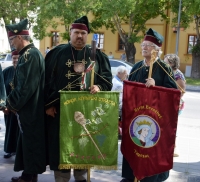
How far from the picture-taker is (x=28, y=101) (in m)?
3.76

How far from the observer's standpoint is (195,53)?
73.2 ft

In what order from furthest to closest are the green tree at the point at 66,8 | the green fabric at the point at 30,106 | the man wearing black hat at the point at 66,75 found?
the green tree at the point at 66,8 < the man wearing black hat at the point at 66,75 < the green fabric at the point at 30,106

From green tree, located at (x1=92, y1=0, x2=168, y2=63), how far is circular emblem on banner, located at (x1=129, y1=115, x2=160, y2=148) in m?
17.0

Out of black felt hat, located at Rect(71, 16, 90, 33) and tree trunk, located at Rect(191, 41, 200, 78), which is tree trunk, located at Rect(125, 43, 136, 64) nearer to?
tree trunk, located at Rect(191, 41, 200, 78)

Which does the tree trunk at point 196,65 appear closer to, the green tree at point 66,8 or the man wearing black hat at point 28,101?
the green tree at point 66,8

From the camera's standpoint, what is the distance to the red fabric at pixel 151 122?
3.51 m

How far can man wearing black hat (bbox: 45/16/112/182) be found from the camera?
12.4 feet

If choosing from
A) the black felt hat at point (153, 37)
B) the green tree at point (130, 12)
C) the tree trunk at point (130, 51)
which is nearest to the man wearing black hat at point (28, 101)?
the black felt hat at point (153, 37)

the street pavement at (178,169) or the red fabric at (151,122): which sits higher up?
the red fabric at (151,122)

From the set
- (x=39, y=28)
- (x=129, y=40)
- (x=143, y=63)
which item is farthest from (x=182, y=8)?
(x=143, y=63)

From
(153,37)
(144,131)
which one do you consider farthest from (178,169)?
(153,37)

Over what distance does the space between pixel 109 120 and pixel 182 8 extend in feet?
65.2

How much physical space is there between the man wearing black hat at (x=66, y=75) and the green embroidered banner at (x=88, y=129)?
24cm

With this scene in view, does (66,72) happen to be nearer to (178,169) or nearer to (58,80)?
(58,80)
